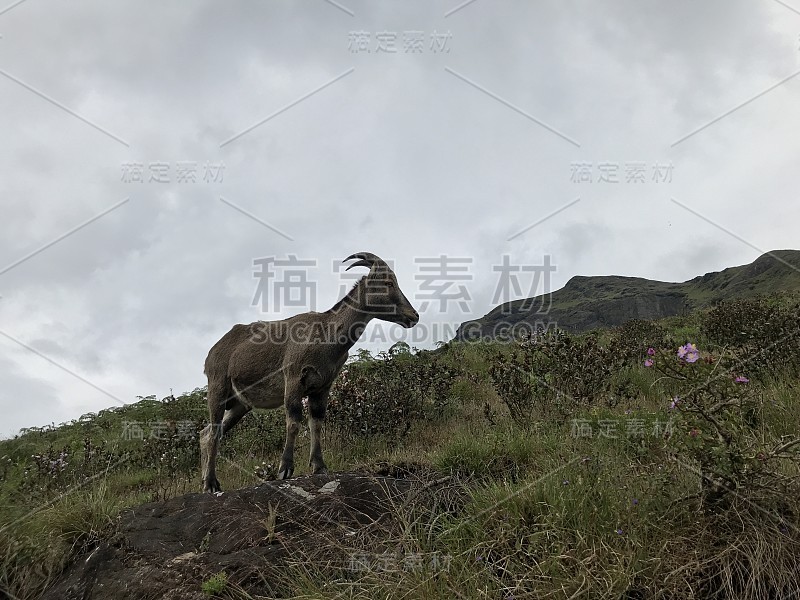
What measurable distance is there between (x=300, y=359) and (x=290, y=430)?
2.88ft

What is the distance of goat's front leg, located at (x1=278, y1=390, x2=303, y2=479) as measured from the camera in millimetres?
6203

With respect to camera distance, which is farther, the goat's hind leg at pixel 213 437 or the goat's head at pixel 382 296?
the goat's hind leg at pixel 213 437

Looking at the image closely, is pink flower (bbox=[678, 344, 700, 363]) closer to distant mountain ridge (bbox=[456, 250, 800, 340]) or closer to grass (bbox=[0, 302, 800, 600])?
grass (bbox=[0, 302, 800, 600])

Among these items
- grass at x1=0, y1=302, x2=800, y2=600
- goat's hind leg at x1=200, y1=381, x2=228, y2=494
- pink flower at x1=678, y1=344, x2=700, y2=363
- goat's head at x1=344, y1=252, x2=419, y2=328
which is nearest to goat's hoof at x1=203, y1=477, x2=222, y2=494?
goat's hind leg at x1=200, y1=381, x2=228, y2=494

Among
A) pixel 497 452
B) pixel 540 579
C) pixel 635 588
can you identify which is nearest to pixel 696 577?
pixel 635 588

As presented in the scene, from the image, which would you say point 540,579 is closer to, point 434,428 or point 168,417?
point 434,428

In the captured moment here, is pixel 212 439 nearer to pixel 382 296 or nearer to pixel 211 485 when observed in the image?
pixel 211 485

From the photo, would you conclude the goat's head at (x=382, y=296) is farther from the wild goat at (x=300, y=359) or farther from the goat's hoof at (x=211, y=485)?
the goat's hoof at (x=211, y=485)

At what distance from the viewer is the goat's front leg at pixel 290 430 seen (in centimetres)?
620

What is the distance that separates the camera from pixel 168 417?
1367 cm

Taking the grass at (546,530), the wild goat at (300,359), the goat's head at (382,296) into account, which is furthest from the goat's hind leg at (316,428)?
the goat's head at (382,296)

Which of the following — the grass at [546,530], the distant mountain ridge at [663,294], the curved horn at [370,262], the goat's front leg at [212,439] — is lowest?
the grass at [546,530]

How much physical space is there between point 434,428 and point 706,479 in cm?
559

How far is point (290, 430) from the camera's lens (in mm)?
6277
